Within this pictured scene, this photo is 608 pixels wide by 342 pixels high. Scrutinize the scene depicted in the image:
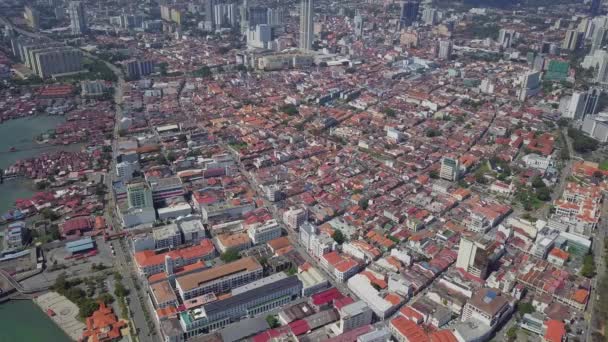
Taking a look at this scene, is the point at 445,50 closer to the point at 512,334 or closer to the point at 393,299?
the point at 393,299

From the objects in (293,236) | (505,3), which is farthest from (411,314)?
(505,3)

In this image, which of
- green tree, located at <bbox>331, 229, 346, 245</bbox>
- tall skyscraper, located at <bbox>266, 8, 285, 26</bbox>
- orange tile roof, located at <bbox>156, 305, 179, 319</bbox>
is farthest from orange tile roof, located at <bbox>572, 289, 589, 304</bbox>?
tall skyscraper, located at <bbox>266, 8, 285, 26</bbox>

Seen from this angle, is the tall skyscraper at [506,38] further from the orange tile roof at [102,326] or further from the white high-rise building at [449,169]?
the orange tile roof at [102,326]

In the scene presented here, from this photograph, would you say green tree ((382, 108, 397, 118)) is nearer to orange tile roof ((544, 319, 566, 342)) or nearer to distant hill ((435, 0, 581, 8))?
orange tile roof ((544, 319, 566, 342))

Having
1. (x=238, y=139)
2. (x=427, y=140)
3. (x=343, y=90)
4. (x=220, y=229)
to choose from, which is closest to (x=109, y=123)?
(x=238, y=139)

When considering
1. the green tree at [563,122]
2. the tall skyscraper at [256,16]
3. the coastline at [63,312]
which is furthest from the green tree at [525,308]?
Answer: the tall skyscraper at [256,16]
